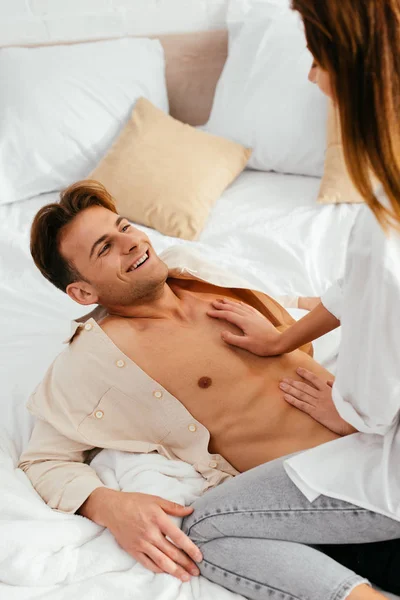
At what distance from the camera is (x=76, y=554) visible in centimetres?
126

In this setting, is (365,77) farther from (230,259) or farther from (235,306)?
(230,259)

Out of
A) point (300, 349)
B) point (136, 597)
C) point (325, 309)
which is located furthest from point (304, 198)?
point (136, 597)

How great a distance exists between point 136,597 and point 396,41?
991 millimetres

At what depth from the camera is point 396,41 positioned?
847 millimetres

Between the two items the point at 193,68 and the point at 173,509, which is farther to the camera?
the point at 193,68

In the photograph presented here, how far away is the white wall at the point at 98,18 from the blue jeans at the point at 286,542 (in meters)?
2.17

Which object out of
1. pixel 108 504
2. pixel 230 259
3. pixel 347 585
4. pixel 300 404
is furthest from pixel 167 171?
pixel 347 585

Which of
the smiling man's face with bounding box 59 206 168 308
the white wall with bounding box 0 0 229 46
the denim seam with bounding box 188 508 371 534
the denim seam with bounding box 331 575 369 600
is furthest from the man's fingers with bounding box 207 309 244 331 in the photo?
the white wall with bounding box 0 0 229 46

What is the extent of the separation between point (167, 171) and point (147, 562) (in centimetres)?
147

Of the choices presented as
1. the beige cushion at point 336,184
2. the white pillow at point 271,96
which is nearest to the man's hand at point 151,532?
the beige cushion at point 336,184

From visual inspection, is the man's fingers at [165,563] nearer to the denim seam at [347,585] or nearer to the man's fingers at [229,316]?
the denim seam at [347,585]

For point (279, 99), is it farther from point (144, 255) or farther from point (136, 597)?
point (136, 597)

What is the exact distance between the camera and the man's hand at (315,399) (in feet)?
4.50

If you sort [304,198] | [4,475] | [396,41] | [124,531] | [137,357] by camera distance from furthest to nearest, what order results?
1. [304,198]
2. [137,357]
3. [4,475]
4. [124,531]
5. [396,41]
